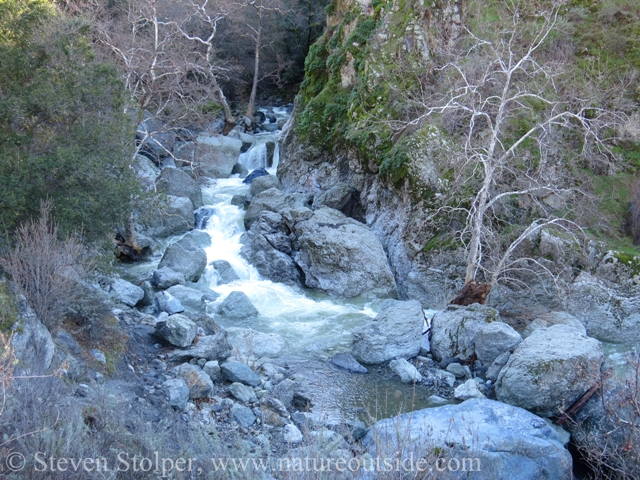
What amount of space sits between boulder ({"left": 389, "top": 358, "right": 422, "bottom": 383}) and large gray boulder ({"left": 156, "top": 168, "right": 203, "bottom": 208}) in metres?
10.4

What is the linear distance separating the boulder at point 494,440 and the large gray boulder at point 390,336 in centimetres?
265

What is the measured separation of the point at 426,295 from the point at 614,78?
8.83 meters

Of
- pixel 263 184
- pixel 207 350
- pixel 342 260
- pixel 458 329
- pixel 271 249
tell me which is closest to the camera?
pixel 207 350

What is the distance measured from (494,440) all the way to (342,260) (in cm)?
782

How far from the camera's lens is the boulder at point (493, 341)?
10195mm

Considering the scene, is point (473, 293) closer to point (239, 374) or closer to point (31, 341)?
point (239, 374)

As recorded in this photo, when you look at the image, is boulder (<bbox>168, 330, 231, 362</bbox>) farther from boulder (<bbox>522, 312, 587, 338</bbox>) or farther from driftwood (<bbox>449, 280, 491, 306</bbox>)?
boulder (<bbox>522, 312, 587, 338</bbox>)

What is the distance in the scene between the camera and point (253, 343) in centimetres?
1046

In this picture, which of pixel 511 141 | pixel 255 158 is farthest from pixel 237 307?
pixel 255 158

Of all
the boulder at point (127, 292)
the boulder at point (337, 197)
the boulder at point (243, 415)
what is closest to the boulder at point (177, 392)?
the boulder at point (243, 415)

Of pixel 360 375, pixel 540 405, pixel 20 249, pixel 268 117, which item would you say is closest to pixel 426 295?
pixel 360 375

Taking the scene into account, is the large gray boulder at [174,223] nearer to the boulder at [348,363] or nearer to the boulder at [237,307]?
the boulder at [237,307]

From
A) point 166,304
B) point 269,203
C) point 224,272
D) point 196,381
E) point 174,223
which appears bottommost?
point 224,272

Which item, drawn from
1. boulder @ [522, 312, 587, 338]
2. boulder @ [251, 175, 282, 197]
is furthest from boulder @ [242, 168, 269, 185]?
boulder @ [522, 312, 587, 338]
